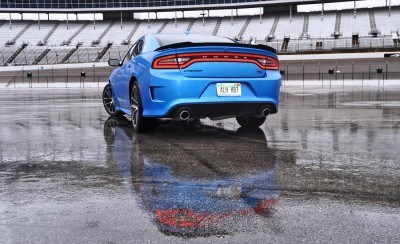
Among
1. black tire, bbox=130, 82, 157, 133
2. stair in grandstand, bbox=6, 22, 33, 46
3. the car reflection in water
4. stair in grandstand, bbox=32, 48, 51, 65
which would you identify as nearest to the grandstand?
stair in grandstand, bbox=6, 22, 33, 46

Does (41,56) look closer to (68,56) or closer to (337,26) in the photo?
(68,56)

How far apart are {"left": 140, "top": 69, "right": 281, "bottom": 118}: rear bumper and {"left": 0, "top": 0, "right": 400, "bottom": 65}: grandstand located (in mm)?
40862

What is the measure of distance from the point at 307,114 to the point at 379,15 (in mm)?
48804

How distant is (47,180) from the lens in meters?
3.53

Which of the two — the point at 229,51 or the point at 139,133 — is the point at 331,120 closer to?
the point at 229,51

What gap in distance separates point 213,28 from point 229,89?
178 feet

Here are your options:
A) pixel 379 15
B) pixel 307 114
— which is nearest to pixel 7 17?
pixel 379 15

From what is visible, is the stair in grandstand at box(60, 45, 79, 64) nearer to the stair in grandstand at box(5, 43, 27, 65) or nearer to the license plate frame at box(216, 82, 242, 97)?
the stair in grandstand at box(5, 43, 27, 65)

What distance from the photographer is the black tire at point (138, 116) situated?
6.05 m

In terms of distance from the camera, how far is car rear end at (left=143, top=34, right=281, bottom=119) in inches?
217

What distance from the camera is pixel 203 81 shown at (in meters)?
5.54

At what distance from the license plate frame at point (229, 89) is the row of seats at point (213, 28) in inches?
1770

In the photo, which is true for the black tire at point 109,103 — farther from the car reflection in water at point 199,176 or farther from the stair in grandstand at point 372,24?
the stair in grandstand at point 372,24

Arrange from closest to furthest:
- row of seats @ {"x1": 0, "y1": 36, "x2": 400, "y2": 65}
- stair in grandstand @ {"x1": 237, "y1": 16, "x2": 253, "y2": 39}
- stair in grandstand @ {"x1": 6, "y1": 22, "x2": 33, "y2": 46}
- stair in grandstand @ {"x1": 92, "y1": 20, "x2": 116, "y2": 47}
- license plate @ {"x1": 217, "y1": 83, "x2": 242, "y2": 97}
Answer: license plate @ {"x1": 217, "y1": 83, "x2": 242, "y2": 97}
row of seats @ {"x1": 0, "y1": 36, "x2": 400, "y2": 65}
stair in grandstand @ {"x1": 237, "y1": 16, "x2": 253, "y2": 39}
stair in grandstand @ {"x1": 6, "y1": 22, "x2": 33, "y2": 46}
stair in grandstand @ {"x1": 92, "y1": 20, "x2": 116, "y2": 47}
